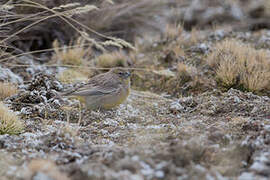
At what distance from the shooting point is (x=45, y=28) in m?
7.77

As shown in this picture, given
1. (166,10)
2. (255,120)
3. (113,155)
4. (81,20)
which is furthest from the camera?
(166,10)

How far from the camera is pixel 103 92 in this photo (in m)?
5.61

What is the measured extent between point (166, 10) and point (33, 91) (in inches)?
191

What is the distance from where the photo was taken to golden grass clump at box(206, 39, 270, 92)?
5.78 meters

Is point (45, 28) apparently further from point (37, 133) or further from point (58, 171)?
point (58, 171)

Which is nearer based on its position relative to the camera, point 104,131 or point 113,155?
point 113,155

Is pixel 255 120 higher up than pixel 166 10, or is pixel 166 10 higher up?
pixel 166 10

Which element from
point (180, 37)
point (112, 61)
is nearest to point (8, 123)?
point (112, 61)

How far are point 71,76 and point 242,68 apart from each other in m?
2.91

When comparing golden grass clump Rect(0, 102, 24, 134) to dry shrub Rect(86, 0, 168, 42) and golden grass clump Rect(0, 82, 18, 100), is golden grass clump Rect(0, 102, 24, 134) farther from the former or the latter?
dry shrub Rect(86, 0, 168, 42)

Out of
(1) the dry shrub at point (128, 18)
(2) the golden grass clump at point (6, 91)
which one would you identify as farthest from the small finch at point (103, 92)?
(1) the dry shrub at point (128, 18)

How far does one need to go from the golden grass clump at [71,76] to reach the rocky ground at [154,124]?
55 mm

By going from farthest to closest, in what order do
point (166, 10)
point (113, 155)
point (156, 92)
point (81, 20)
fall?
point (166, 10)
point (81, 20)
point (156, 92)
point (113, 155)

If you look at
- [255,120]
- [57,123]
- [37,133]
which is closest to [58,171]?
[37,133]
